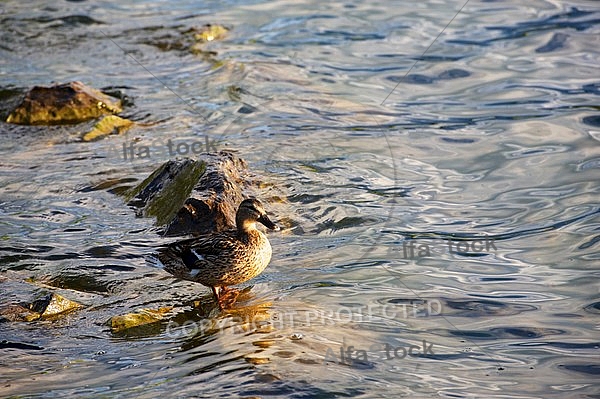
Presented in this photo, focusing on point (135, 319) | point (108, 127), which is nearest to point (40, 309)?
point (135, 319)

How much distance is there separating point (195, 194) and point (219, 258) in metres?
1.42

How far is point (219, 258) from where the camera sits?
7.07 m

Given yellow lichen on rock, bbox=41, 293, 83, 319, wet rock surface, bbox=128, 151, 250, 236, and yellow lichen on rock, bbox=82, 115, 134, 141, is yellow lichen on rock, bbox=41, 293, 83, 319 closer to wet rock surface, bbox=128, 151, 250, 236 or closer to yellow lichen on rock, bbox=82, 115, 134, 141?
wet rock surface, bbox=128, 151, 250, 236

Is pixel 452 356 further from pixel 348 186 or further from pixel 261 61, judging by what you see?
pixel 261 61

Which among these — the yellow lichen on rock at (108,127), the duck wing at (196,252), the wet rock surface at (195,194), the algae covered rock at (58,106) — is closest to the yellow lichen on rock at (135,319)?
the duck wing at (196,252)

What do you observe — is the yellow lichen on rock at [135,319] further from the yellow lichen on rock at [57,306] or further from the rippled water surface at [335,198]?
the yellow lichen on rock at [57,306]

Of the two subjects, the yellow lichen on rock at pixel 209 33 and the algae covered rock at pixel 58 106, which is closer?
the algae covered rock at pixel 58 106

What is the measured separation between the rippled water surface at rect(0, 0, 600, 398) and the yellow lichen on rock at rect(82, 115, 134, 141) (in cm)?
25

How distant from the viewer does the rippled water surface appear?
6137mm

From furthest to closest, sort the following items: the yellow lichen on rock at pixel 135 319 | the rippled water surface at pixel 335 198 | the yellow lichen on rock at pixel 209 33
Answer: the yellow lichen on rock at pixel 209 33 < the yellow lichen on rock at pixel 135 319 < the rippled water surface at pixel 335 198

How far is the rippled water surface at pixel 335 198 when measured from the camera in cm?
614

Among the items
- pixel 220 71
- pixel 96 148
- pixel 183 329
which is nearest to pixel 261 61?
pixel 220 71

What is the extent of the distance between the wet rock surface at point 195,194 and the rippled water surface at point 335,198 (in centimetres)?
23

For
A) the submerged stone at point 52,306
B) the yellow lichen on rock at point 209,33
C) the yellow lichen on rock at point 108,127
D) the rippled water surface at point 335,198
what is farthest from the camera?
the yellow lichen on rock at point 209,33
